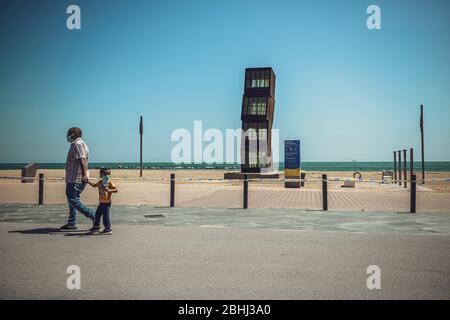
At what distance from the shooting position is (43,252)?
6008 millimetres

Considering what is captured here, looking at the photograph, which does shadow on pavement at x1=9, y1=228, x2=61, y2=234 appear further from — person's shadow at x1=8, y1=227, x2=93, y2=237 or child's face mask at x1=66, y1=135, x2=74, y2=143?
child's face mask at x1=66, y1=135, x2=74, y2=143

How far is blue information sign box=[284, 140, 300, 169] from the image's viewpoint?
24.5m

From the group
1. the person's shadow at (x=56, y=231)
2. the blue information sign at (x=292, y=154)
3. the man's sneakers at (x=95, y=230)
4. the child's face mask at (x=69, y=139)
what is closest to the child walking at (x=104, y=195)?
the man's sneakers at (x=95, y=230)

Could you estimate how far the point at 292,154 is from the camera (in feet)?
81.2

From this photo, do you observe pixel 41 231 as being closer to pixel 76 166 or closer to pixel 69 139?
pixel 76 166

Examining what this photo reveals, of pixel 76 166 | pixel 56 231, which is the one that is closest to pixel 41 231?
pixel 56 231

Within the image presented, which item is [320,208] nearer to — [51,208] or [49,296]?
[51,208]

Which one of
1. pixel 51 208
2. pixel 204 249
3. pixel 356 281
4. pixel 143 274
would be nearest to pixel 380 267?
pixel 356 281

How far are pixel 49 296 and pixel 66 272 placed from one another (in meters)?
0.93

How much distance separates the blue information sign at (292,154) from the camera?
2452cm

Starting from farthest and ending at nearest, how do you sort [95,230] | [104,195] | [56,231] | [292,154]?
[292,154] → [56,231] → [95,230] → [104,195]

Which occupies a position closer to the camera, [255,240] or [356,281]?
[356,281]

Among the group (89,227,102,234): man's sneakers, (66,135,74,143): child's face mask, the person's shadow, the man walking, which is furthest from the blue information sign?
(66,135,74,143): child's face mask
